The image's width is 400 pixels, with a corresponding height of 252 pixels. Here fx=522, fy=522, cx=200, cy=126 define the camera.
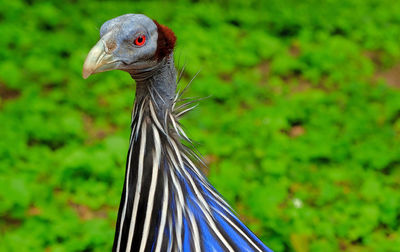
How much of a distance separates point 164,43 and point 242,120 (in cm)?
223

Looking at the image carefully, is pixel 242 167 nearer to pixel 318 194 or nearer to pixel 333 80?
pixel 318 194

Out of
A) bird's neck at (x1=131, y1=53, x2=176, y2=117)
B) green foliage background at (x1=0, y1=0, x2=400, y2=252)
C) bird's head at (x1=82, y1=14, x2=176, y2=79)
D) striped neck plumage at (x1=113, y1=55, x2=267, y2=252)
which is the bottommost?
striped neck plumage at (x1=113, y1=55, x2=267, y2=252)

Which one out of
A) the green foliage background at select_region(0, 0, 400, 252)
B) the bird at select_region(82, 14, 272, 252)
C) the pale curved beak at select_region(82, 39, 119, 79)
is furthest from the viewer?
the green foliage background at select_region(0, 0, 400, 252)

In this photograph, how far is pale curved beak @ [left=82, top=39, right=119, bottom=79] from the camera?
1.54 metres

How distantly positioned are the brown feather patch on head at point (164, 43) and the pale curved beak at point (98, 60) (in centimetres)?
16

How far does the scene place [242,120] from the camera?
3855mm

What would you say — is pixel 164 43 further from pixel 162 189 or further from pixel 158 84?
pixel 162 189

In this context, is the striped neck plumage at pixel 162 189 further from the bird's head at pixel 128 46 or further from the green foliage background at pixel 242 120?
the green foliage background at pixel 242 120

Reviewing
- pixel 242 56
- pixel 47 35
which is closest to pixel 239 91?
pixel 242 56

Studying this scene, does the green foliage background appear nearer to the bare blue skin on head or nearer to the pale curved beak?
the bare blue skin on head

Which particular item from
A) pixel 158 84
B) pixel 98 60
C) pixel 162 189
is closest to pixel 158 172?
pixel 162 189

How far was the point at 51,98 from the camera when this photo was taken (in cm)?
392

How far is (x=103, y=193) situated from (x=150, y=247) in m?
1.63

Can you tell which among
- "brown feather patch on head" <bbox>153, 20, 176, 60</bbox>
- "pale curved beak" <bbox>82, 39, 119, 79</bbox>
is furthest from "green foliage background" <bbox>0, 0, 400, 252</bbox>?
"pale curved beak" <bbox>82, 39, 119, 79</bbox>
